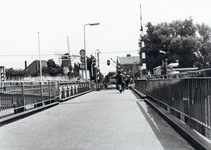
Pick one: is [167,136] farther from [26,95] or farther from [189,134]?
[26,95]

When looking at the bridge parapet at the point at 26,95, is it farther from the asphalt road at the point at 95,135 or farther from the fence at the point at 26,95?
the asphalt road at the point at 95,135

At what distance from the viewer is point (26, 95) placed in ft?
37.8

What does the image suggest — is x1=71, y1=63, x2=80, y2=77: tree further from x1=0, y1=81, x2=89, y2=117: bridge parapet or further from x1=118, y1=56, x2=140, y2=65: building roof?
x1=0, y1=81, x2=89, y2=117: bridge parapet

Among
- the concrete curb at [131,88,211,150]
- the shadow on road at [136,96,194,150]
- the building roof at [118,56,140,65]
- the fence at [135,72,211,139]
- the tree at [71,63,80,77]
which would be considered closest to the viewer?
the concrete curb at [131,88,211,150]

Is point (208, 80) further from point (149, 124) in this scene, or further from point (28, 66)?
point (28, 66)

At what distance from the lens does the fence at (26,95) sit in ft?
31.9

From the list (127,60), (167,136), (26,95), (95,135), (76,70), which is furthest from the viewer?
(127,60)

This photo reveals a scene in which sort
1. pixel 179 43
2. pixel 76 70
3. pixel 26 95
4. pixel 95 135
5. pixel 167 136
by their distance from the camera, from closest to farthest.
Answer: pixel 167 136 → pixel 95 135 → pixel 26 95 → pixel 179 43 → pixel 76 70

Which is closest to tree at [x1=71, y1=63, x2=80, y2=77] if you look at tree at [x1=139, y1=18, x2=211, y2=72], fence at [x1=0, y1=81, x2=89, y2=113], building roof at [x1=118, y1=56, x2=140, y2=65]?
tree at [x1=139, y1=18, x2=211, y2=72]

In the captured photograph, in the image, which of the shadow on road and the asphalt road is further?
the asphalt road

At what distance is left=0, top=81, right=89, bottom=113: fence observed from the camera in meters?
9.73

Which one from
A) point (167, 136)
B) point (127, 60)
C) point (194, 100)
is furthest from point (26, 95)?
point (127, 60)

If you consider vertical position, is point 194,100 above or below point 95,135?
above

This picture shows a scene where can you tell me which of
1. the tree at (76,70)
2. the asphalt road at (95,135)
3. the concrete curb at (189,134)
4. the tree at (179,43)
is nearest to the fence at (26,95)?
the asphalt road at (95,135)
